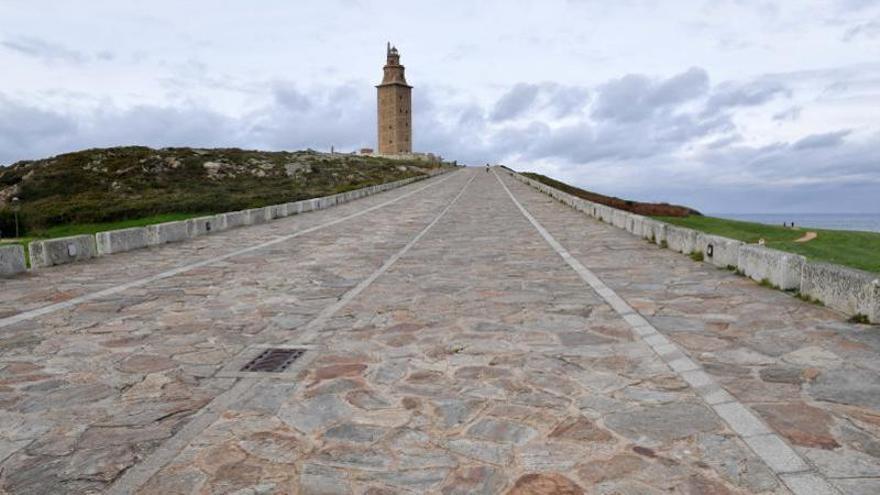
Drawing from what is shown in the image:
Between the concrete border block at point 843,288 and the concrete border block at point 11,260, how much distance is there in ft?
38.5

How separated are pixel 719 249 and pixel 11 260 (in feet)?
38.9

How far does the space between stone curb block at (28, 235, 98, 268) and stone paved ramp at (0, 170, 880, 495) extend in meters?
2.86

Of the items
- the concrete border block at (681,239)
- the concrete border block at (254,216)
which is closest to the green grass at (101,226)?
the concrete border block at (254,216)

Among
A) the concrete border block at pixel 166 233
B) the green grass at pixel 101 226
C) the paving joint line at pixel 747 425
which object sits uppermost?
the concrete border block at pixel 166 233

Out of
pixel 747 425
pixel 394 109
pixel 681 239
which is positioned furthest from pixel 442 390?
pixel 394 109

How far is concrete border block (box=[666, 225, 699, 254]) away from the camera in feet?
37.3

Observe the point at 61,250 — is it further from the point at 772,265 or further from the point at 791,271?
the point at 791,271

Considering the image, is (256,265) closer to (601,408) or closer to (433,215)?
(601,408)

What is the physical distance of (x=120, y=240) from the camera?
13391mm

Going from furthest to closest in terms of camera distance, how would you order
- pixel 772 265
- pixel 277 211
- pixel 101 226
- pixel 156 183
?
pixel 156 183
pixel 101 226
pixel 277 211
pixel 772 265

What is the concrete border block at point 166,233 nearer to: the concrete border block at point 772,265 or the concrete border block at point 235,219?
the concrete border block at point 235,219

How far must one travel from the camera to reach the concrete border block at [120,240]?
12.8 meters

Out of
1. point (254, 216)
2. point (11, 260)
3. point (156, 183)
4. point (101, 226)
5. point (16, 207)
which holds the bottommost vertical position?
point (101, 226)

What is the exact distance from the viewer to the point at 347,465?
3.29m
